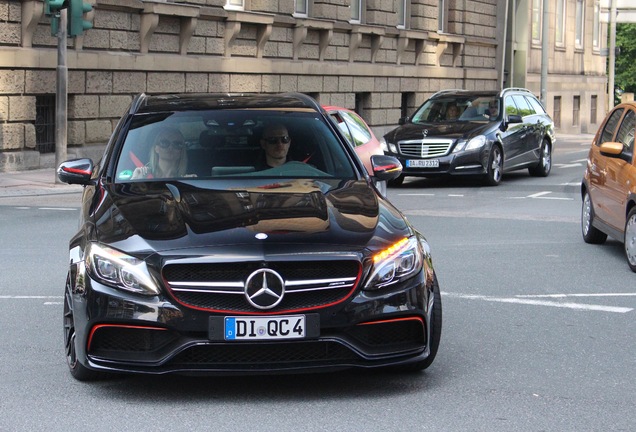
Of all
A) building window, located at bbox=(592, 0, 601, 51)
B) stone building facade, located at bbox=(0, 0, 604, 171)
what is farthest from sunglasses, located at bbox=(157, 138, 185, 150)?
building window, located at bbox=(592, 0, 601, 51)

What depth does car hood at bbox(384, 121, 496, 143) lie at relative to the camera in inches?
828

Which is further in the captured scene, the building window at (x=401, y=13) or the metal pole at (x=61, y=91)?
the building window at (x=401, y=13)

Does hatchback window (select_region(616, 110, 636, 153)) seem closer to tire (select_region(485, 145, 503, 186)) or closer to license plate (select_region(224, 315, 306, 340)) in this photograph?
license plate (select_region(224, 315, 306, 340))

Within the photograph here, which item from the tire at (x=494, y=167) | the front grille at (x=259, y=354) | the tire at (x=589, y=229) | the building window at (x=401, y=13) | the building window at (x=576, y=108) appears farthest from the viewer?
the building window at (x=576, y=108)

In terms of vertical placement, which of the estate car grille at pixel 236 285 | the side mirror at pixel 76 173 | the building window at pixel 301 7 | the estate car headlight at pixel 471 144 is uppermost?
the building window at pixel 301 7

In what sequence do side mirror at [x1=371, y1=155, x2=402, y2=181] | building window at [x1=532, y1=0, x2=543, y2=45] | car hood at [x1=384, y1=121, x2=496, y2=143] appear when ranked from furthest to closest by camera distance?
building window at [x1=532, y1=0, x2=543, y2=45] < car hood at [x1=384, y1=121, x2=496, y2=143] < side mirror at [x1=371, y1=155, x2=402, y2=181]

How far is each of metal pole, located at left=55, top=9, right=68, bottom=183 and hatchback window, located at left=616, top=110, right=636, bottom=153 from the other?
10.8m

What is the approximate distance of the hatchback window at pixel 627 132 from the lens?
37.6 ft

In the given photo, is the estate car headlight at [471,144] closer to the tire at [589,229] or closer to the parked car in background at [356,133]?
the parked car in background at [356,133]

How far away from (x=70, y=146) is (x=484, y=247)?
505 inches

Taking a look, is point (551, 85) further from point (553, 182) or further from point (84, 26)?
point (84, 26)

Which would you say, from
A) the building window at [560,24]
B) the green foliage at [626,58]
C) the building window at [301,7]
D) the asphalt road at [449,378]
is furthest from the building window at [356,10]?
the green foliage at [626,58]

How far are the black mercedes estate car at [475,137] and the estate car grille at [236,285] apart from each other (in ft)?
49.4

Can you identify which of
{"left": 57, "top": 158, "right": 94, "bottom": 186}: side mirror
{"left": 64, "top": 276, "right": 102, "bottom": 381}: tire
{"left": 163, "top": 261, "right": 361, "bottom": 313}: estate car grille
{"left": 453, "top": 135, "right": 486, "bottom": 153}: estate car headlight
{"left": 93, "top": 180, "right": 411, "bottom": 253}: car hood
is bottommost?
{"left": 64, "top": 276, "right": 102, "bottom": 381}: tire
